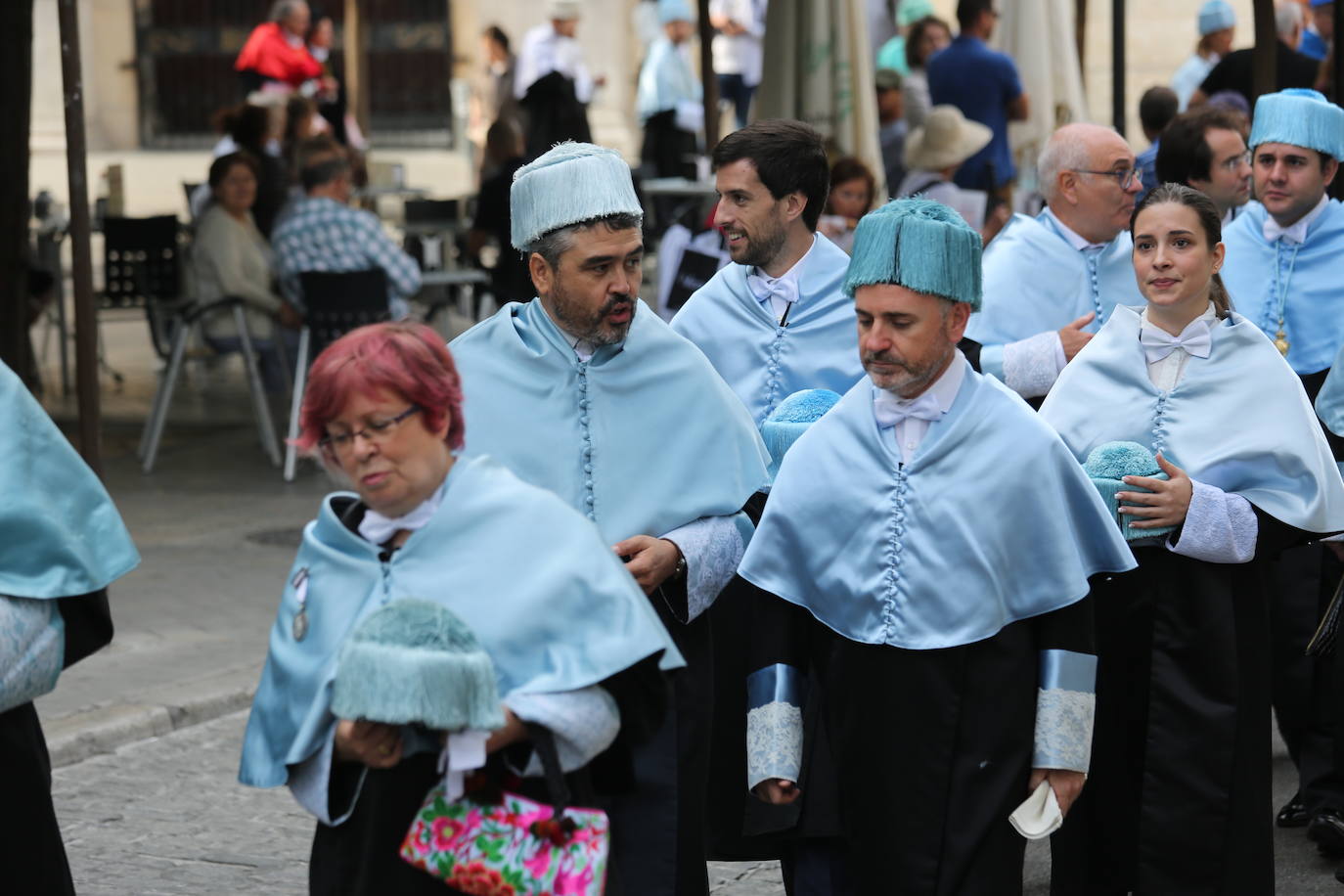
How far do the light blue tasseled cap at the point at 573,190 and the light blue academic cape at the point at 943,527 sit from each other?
0.62 m

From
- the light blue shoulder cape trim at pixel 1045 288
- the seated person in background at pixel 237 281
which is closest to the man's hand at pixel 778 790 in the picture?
the light blue shoulder cape trim at pixel 1045 288

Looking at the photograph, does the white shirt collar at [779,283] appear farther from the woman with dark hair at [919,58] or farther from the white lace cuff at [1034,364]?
the woman with dark hair at [919,58]

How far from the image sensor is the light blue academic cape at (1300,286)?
6422 mm

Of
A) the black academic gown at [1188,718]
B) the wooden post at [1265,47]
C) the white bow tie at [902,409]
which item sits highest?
the wooden post at [1265,47]

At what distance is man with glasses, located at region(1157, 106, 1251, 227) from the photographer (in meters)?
7.05

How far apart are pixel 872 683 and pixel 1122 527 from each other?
2.73 feet

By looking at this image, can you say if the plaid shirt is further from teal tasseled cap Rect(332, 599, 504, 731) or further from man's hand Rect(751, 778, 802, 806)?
teal tasseled cap Rect(332, 599, 504, 731)

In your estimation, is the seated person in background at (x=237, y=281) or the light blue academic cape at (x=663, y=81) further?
the light blue academic cape at (x=663, y=81)

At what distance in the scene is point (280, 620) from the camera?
3424 mm

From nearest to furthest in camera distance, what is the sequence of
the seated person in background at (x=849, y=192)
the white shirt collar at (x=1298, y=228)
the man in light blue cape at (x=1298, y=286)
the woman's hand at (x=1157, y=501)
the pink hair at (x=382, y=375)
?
Answer: the pink hair at (x=382, y=375)
the woman's hand at (x=1157, y=501)
the man in light blue cape at (x=1298, y=286)
the white shirt collar at (x=1298, y=228)
the seated person in background at (x=849, y=192)

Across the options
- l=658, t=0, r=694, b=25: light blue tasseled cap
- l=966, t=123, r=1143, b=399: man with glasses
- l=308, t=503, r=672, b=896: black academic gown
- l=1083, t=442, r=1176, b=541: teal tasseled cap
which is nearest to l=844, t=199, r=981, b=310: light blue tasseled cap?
l=1083, t=442, r=1176, b=541: teal tasseled cap

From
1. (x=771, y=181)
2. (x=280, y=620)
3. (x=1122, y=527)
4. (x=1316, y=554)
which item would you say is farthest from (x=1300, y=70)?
(x=280, y=620)

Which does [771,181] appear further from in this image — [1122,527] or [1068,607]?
[1068,607]

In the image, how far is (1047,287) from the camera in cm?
634
